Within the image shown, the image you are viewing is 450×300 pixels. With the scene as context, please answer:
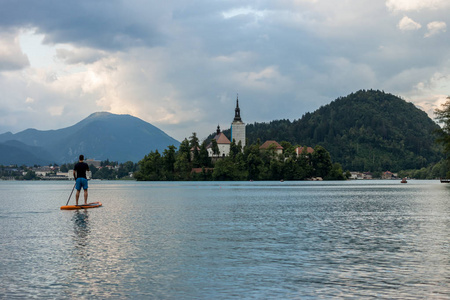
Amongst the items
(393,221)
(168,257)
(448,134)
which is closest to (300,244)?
(168,257)

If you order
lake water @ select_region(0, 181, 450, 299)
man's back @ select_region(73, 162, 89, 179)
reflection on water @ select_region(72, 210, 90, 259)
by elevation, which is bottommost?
lake water @ select_region(0, 181, 450, 299)

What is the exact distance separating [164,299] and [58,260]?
7680mm

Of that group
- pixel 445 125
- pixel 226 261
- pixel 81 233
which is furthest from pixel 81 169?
pixel 445 125

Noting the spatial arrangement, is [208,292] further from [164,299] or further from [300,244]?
[300,244]

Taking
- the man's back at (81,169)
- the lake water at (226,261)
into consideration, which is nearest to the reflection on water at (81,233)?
the lake water at (226,261)

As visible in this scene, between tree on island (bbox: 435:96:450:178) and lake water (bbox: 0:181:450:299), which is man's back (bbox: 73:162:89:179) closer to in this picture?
lake water (bbox: 0:181:450:299)

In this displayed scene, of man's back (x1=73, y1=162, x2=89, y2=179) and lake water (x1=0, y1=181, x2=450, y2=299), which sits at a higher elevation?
man's back (x1=73, y1=162, x2=89, y2=179)

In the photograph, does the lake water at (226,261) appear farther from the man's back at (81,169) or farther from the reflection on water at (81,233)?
the man's back at (81,169)

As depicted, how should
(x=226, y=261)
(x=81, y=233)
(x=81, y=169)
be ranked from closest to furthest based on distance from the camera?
1. (x=226, y=261)
2. (x=81, y=233)
3. (x=81, y=169)

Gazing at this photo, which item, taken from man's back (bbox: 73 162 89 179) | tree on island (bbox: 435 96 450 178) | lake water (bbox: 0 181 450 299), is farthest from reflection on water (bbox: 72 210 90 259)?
tree on island (bbox: 435 96 450 178)

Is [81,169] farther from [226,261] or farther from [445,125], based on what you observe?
[445,125]

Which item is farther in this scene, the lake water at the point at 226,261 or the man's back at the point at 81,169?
the man's back at the point at 81,169

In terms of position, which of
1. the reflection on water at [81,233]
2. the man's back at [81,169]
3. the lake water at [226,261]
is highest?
the man's back at [81,169]

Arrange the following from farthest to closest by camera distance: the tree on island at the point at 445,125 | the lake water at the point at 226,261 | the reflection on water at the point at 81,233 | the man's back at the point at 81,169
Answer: the tree on island at the point at 445,125 < the man's back at the point at 81,169 < the reflection on water at the point at 81,233 < the lake water at the point at 226,261
